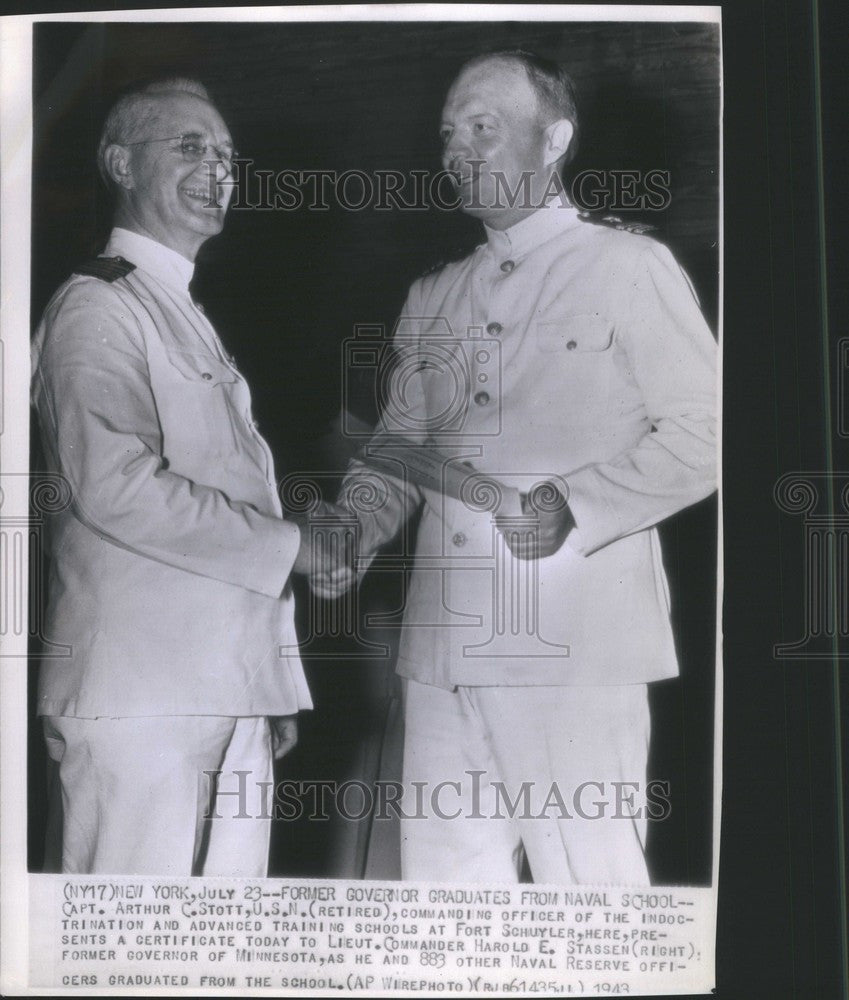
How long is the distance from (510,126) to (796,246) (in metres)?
0.58

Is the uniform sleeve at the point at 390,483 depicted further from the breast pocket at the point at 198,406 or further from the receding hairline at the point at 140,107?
the receding hairline at the point at 140,107

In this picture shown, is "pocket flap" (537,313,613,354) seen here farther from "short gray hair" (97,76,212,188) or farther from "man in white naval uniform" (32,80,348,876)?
"short gray hair" (97,76,212,188)

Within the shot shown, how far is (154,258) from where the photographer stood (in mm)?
1877

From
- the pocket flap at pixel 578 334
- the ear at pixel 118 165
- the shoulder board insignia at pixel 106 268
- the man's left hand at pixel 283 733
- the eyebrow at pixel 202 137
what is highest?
the eyebrow at pixel 202 137

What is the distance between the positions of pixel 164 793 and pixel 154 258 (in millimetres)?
989

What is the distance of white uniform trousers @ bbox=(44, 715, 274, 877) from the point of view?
72.6 inches

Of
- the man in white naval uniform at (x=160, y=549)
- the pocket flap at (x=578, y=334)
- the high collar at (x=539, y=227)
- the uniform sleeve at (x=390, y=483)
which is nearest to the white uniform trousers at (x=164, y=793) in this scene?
the man in white naval uniform at (x=160, y=549)

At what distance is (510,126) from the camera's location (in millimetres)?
1866

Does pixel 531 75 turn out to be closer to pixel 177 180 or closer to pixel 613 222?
pixel 613 222

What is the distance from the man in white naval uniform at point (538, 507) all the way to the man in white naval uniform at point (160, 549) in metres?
0.25

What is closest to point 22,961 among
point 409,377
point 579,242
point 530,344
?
point 409,377

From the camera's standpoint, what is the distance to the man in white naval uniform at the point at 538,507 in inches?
72.4
